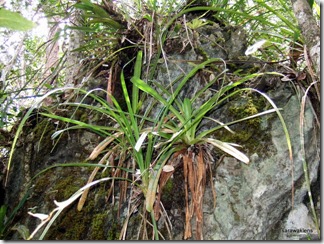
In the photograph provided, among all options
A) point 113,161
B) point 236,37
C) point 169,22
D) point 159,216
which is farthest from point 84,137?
point 236,37

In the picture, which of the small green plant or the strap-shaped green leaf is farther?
the small green plant

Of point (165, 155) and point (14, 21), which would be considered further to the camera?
point (165, 155)

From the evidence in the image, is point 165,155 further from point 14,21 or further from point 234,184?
point 14,21

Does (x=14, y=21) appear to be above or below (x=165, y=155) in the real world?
above

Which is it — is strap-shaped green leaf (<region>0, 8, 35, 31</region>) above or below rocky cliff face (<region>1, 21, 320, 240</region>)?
above

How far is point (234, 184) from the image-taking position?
1.16 meters

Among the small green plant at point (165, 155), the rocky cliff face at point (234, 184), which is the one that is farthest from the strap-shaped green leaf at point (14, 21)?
the rocky cliff face at point (234, 184)

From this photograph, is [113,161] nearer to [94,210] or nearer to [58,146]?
[94,210]

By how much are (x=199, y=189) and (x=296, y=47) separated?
0.84 meters

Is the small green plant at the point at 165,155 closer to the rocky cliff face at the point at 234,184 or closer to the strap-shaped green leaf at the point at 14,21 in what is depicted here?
the rocky cliff face at the point at 234,184

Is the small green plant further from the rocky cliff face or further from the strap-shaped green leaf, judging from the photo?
the strap-shaped green leaf

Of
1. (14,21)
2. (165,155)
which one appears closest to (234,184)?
(165,155)

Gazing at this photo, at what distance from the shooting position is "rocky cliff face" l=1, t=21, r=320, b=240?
1.12 m

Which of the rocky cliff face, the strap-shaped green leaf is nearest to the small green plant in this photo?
the rocky cliff face
